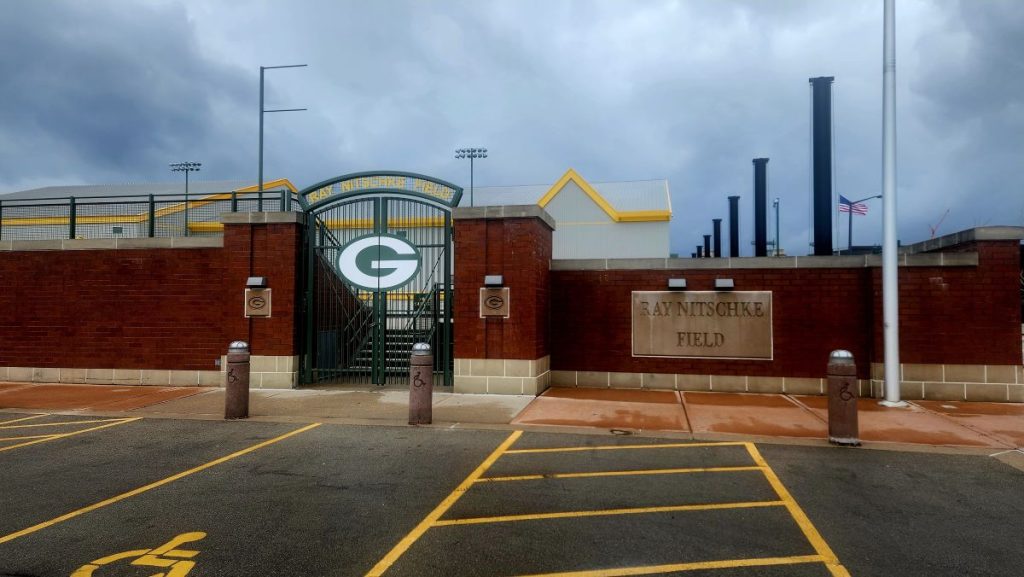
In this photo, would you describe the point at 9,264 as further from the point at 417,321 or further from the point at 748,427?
the point at 748,427

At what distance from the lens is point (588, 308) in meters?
12.3

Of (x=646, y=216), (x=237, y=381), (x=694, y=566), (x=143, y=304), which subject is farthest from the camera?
(x=646, y=216)

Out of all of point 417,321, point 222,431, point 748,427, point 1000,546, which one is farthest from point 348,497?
point 417,321

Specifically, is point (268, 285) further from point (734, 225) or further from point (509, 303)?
point (734, 225)

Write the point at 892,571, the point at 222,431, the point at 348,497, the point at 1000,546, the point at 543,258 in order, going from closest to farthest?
1. the point at 892,571
2. the point at 1000,546
3. the point at 348,497
4. the point at 222,431
5. the point at 543,258

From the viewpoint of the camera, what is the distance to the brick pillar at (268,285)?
12.0 m

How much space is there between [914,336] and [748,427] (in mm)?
4922

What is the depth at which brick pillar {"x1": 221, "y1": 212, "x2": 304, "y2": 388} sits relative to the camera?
12.0m

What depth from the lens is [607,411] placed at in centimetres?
953

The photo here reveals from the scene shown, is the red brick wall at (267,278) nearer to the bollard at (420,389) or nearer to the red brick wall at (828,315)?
the bollard at (420,389)

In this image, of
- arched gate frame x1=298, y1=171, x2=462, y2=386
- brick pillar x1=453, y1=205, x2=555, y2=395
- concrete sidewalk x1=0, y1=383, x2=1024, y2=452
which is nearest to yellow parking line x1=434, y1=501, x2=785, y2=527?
concrete sidewalk x1=0, y1=383, x2=1024, y2=452

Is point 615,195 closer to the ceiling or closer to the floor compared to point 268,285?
closer to the ceiling

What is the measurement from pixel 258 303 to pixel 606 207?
930 inches

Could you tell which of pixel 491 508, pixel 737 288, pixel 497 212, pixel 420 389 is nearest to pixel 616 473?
pixel 491 508
